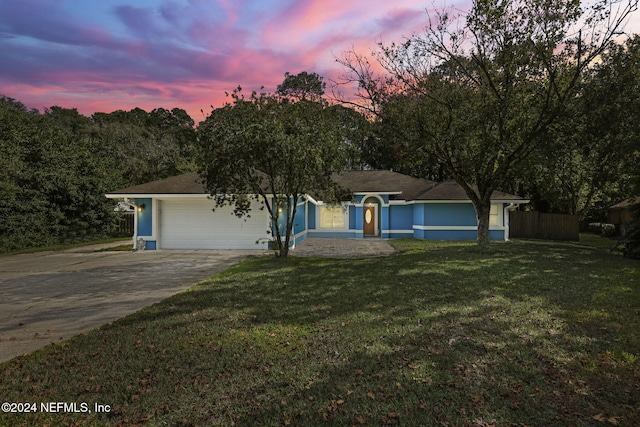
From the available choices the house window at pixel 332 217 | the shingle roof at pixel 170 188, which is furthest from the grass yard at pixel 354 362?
the house window at pixel 332 217

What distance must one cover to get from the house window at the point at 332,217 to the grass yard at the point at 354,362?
16677 mm

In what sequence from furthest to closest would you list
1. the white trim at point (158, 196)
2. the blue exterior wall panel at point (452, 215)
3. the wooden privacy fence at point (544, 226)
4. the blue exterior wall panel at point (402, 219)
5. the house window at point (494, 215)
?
the blue exterior wall panel at point (402, 219) → the wooden privacy fence at point (544, 226) → the house window at point (494, 215) → the blue exterior wall panel at point (452, 215) → the white trim at point (158, 196)

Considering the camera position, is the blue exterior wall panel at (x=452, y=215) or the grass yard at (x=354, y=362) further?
the blue exterior wall panel at (x=452, y=215)

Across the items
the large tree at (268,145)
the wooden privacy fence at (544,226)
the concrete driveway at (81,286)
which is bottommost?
the concrete driveway at (81,286)

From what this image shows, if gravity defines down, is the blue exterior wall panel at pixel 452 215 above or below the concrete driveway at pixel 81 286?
above

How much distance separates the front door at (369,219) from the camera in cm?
2602

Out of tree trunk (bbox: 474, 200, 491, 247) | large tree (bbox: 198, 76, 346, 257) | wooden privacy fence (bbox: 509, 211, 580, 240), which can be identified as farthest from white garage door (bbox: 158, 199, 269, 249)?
wooden privacy fence (bbox: 509, 211, 580, 240)

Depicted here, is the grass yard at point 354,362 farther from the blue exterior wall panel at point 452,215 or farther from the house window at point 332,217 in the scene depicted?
the house window at point 332,217

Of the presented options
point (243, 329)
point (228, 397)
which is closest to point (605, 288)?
point (243, 329)

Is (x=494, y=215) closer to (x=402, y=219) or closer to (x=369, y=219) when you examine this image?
(x=402, y=219)

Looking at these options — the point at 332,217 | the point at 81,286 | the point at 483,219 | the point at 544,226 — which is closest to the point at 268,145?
the point at 81,286

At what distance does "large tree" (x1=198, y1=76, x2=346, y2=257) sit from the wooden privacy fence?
1787 centimetres

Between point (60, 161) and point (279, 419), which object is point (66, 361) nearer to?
point (279, 419)

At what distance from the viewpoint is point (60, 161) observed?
65.2 ft
